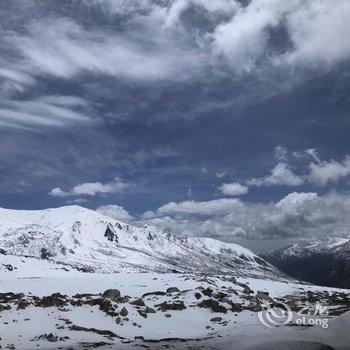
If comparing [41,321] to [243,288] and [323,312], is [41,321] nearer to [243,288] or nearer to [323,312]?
[323,312]

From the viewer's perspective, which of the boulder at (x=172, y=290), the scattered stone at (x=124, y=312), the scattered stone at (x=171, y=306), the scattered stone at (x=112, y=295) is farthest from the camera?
the boulder at (x=172, y=290)

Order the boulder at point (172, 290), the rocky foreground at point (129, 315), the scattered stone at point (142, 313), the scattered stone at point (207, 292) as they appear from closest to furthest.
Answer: the rocky foreground at point (129, 315), the scattered stone at point (142, 313), the scattered stone at point (207, 292), the boulder at point (172, 290)

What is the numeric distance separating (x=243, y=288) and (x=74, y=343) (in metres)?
38.2

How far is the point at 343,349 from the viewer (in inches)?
1248

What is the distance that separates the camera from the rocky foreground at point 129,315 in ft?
123

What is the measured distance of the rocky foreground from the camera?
3759 cm

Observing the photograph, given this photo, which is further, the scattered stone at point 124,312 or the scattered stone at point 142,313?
the scattered stone at point 142,313

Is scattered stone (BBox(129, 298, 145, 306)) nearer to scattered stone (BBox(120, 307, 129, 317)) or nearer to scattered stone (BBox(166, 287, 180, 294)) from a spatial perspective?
scattered stone (BBox(120, 307, 129, 317))

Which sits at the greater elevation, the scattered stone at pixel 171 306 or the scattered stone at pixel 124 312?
the scattered stone at pixel 171 306

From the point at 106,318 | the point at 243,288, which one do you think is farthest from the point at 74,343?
the point at 243,288

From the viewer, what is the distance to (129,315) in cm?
4675

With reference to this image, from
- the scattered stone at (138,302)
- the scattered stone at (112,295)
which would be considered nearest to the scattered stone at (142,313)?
the scattered stone at (138,302)

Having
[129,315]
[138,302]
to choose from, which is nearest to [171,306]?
[138,302]

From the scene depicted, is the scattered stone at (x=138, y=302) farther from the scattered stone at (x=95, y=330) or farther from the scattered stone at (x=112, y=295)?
the scattered stone at (x=95, y=330)
